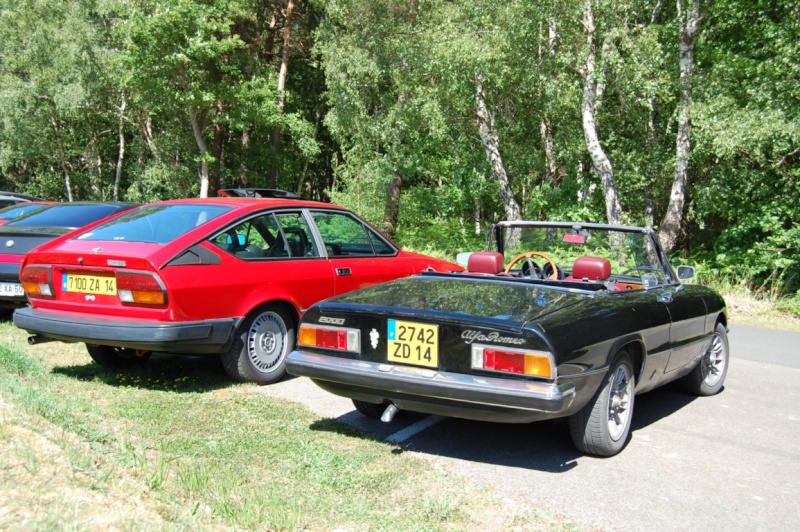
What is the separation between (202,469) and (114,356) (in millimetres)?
3082

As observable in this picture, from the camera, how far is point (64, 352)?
7344mm

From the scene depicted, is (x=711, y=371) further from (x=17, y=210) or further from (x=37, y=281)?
(x=17, y=210)

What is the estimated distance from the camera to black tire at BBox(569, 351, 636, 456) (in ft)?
14.7

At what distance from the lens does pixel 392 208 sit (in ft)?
84.5

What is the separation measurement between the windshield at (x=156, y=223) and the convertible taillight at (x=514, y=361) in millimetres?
2925

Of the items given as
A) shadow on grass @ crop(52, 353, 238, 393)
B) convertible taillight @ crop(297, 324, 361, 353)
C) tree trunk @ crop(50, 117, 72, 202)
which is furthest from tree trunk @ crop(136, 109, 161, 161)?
convertible taillight @ crop(297, 324, 361, 353)

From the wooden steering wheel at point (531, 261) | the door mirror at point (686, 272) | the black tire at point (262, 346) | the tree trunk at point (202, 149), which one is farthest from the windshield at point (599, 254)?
the tree trunk at point (202, 149)

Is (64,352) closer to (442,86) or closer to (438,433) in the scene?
(438,433)

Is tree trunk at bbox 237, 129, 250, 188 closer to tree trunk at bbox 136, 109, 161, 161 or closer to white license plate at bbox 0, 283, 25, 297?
tree trunk at bbox 136, 109, 161, 161

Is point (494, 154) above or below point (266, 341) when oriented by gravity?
above

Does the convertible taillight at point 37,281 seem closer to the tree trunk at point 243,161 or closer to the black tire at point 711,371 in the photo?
the black tire at point 711,371

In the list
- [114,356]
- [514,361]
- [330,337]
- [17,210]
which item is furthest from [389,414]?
[17,210]


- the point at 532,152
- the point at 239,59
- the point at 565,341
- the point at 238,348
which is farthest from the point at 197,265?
the point at 239,59

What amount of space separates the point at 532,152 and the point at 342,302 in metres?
19.0
